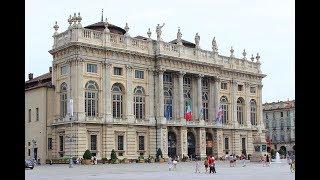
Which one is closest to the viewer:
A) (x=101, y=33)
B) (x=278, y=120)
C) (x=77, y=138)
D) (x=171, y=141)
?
(x=77, y=138)

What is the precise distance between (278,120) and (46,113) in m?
61.2

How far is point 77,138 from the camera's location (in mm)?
54500

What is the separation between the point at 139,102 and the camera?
61.9 m

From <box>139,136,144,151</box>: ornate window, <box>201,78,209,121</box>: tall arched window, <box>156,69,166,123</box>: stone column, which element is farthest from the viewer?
<box>201,78,209,121</box>: tall arched window

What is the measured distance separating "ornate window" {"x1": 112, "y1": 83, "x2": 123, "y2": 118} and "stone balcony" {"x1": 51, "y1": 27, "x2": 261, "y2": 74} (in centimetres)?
405

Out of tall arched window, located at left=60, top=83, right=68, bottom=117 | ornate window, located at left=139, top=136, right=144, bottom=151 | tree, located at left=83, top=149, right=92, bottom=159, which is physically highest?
tall arched window, located at left=60, top=83, right=68, bottom=117

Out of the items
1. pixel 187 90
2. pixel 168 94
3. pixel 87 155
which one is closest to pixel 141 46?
pixel 168 94

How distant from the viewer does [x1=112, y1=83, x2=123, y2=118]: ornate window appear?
194ft

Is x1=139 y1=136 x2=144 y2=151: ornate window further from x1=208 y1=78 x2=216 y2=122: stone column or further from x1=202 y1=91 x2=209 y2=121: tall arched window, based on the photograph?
x1=208 y1=78 x2=216 y2=122: stone column

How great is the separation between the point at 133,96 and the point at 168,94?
5.75 m

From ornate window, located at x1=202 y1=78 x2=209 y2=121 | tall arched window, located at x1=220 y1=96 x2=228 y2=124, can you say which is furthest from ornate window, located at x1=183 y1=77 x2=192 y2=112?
tall arched window, located at x1=220 y1=96 x2=228 y2=124
